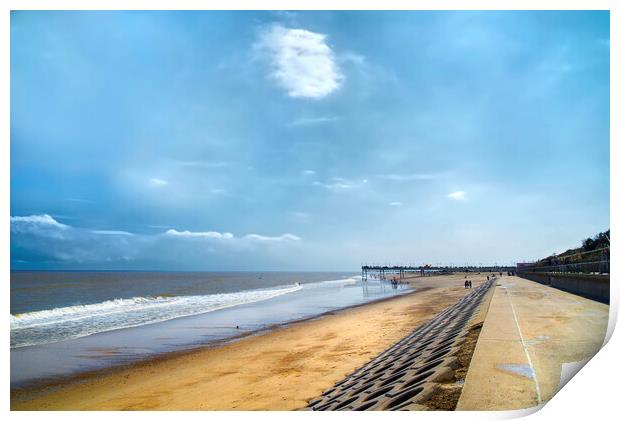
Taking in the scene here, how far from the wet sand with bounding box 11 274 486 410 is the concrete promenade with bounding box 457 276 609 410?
3.91 m

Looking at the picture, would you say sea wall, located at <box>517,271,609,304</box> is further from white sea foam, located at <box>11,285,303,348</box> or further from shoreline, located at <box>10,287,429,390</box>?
white sea foam, located at <box>11,285,303,348</box>

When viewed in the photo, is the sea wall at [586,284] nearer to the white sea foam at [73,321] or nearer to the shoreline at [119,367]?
the shoreline at [119,367]

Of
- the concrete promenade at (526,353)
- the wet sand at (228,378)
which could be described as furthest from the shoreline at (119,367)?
the concrete promenade at (526,353)

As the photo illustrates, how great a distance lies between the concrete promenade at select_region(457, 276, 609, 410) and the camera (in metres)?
4.82

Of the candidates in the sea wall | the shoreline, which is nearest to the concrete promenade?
the sea wall

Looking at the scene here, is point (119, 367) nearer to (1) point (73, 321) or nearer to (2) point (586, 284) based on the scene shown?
(1) point (73, 321)

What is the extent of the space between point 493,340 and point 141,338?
15873 mm

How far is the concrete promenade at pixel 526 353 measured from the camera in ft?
15.8

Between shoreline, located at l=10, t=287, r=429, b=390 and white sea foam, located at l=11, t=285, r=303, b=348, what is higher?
shoreline, located at l=10, t=287, r=429, b=390

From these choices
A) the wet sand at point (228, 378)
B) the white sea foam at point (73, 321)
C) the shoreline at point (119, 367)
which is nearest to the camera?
the wet sand at point (228, 378)

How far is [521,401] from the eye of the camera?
4.75 metres

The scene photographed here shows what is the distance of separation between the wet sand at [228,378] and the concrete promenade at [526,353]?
3.91 meters

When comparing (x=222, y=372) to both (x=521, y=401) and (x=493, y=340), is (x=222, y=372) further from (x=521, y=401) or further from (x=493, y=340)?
(x=521, y=401)

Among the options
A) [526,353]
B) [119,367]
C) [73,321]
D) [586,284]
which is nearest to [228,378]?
[119,367]
